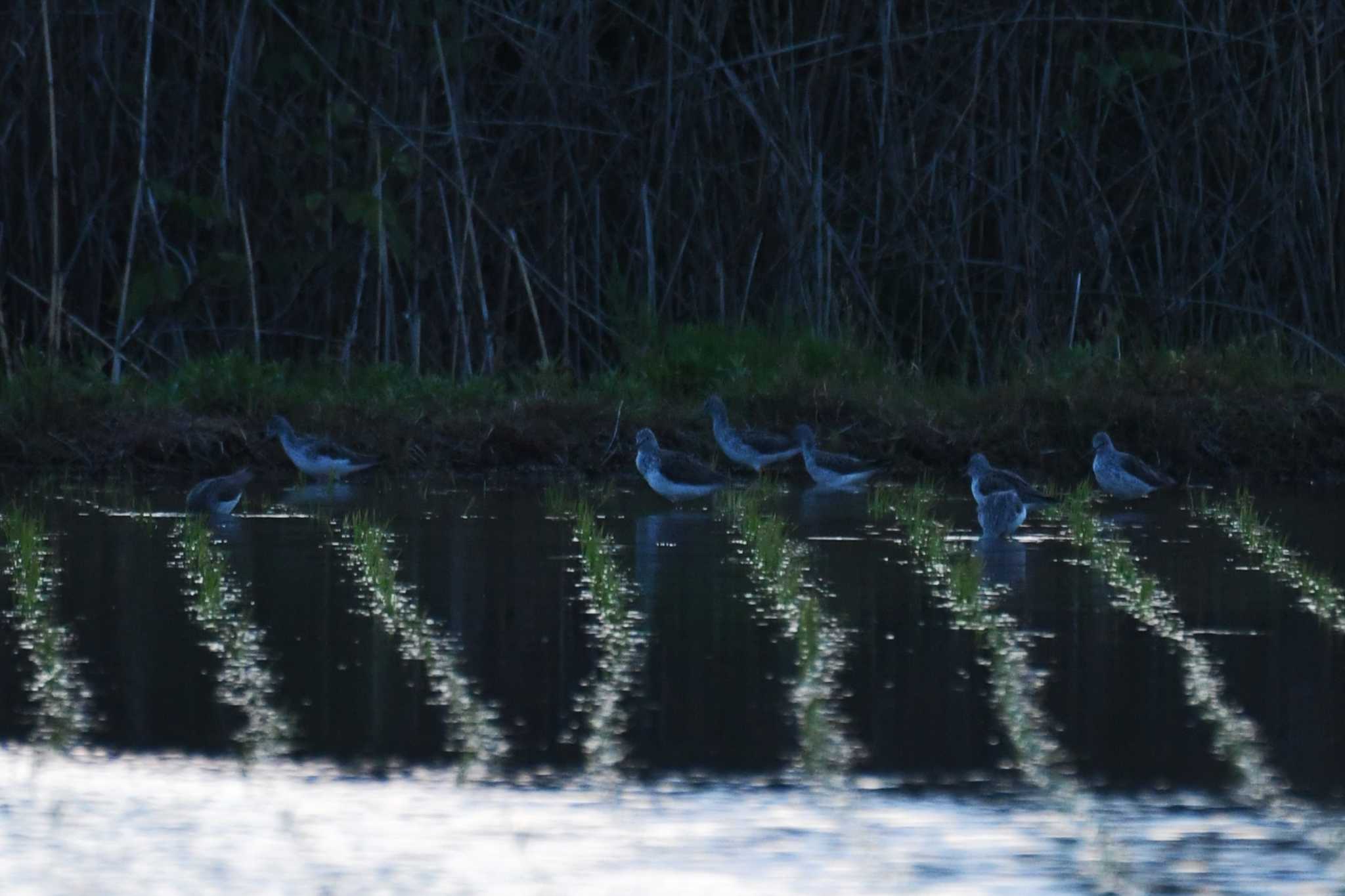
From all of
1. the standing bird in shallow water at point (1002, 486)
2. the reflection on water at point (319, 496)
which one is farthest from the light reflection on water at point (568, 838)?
the reflection on water at point (319, 496)

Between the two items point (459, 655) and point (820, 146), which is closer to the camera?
point (459, 655)

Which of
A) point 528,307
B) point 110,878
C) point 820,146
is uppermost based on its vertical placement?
point 820,146

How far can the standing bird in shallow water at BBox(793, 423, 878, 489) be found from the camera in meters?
12.7

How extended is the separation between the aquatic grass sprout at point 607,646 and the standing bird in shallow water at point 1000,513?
1.61 meters

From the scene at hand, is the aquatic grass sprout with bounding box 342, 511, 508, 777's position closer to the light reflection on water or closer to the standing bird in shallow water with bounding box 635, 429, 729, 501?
the light reflection on water

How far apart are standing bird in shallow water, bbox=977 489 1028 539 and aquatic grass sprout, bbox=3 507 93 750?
3.88m

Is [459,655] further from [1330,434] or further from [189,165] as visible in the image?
[189,165]

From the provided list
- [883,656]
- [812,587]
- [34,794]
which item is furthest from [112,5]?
[34,794]

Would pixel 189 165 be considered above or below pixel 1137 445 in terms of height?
above

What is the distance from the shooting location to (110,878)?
4691mm

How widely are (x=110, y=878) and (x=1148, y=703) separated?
2945 mm

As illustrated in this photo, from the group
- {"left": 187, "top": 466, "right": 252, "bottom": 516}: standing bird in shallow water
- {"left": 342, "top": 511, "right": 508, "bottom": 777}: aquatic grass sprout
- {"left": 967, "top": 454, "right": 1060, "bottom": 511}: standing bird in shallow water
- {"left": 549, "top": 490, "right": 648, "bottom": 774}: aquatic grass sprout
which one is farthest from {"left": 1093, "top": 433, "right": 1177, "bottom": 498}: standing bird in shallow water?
{"left": 187, "top": 466, "right": 252, "bottom": 516}: standing bird in shallow water

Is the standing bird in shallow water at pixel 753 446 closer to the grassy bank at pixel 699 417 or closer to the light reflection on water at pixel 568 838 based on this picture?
the grassy bank at pixel 699 417

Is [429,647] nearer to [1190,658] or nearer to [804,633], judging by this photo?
[804,633]
